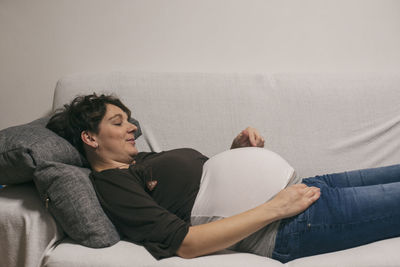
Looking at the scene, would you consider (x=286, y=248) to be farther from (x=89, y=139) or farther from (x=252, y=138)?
(x=89, y=139)

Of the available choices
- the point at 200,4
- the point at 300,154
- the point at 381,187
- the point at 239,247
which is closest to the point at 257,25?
the point at 200,4

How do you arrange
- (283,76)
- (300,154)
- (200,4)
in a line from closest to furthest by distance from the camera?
(300,154)
(283,76)
(200,4)

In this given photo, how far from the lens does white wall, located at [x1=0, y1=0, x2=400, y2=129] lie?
164cm

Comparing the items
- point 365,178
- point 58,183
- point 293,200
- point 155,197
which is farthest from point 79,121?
point 365,178

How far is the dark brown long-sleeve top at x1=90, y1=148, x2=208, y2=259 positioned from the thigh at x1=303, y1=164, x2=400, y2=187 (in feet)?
1.50

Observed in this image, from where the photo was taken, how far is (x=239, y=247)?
3.25 ft

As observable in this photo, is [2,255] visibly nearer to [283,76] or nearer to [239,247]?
[239,247]

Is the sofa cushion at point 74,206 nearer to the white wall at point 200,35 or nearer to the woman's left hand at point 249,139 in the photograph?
the woman's left hand at point 249,139

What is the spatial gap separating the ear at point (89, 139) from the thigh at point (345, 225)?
2.34 feet

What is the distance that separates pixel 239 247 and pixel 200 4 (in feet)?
3.94

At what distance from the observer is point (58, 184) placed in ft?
3.12

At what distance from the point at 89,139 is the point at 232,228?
614 mm

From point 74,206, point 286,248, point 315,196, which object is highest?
point 74,206

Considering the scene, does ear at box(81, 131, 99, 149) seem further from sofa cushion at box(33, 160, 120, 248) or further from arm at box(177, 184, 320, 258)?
arm at box(177, 184, 320, 258)
